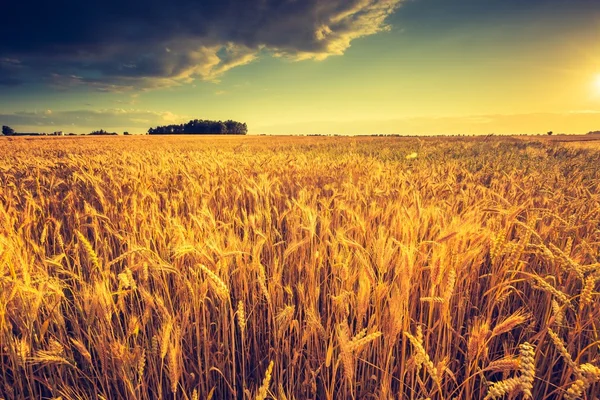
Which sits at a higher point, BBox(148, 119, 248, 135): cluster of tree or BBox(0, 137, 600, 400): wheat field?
BBox(148, 119, 248, 135): cluster of tree

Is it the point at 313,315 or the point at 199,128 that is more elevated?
the point at 199,128

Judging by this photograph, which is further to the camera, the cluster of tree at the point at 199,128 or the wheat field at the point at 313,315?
the cluster of tree at the point at 199,128

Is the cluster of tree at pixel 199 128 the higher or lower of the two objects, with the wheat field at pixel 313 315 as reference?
higher

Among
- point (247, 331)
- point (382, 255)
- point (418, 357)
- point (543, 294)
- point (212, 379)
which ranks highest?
point (382, 255)

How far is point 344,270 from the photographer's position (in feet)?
4.38

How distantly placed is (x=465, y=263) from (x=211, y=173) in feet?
12.4

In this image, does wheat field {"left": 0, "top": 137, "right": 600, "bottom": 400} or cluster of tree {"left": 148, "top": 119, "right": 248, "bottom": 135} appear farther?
cluster of tree {"left": 148, "top": 119, "right": 248, "bottom": 135}

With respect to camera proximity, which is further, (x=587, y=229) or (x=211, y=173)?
(x=211, y=173)

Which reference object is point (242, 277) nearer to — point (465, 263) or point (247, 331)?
point (247, 331)

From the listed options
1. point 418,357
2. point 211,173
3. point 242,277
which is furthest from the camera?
point 211,173

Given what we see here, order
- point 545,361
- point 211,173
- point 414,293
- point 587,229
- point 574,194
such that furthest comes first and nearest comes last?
point 211,173
point 574,194
point 587,229
point 414,293
point 545,361

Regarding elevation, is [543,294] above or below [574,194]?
below

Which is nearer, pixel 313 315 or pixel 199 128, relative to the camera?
pixel 313 315

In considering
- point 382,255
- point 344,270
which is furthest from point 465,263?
point 344,270
